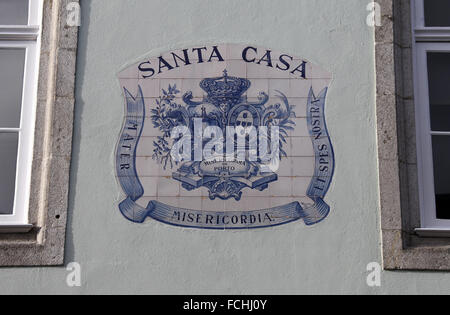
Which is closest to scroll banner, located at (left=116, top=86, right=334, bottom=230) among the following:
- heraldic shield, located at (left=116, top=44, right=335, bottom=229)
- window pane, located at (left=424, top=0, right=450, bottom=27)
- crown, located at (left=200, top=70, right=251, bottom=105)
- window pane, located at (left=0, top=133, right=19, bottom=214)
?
heraldic shield, located at (left=116, top=44, right=335, bottom=229)

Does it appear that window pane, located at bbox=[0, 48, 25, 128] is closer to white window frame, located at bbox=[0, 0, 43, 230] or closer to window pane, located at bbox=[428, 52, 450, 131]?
white window frame, located at bbox=[0, 0, 43, 230]

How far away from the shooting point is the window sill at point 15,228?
5310 millimetres

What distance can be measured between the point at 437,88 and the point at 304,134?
3.11 feet

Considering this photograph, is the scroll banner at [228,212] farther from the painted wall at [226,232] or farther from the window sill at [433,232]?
the window sill at [433,232]

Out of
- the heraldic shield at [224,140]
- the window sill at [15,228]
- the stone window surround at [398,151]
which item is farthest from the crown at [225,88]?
the window sill at [15,228]

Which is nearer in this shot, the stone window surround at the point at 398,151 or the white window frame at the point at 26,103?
the stone window surround at the point at 398,151

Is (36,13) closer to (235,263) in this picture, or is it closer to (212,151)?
(212,151)

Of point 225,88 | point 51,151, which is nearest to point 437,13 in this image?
point 225,88

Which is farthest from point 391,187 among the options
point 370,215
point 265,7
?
point 265,7

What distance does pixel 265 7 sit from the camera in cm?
577

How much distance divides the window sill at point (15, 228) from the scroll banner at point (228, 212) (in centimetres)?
56

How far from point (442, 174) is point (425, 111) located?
1.35 feet

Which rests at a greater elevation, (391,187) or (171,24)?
(171,24)

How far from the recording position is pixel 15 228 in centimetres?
532
